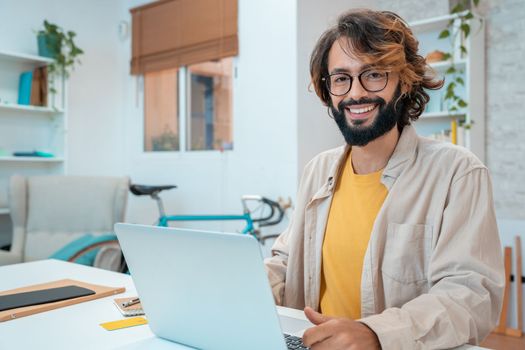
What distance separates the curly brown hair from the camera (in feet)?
4.54

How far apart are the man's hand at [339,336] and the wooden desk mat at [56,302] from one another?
0.80m

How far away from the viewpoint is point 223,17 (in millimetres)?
3902

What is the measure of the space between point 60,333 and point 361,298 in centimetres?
74

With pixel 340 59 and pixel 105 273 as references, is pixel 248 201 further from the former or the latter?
pixel 340 59

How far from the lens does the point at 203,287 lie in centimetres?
95

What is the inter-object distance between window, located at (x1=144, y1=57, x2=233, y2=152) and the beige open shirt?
2522 mm

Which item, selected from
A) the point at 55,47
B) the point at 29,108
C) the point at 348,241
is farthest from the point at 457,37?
the point at 29,108

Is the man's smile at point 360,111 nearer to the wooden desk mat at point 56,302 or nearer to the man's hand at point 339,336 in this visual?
the man's hand at point 339,336

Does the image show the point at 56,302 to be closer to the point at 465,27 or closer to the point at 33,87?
the point at 465,27

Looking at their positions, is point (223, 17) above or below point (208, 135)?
above

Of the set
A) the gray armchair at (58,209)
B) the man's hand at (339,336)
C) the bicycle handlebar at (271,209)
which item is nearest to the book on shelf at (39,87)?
the gray armchair at (58,209)

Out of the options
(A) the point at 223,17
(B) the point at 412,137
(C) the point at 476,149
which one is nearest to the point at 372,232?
(B) the point at 412,137

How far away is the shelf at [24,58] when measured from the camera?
3.88 meters

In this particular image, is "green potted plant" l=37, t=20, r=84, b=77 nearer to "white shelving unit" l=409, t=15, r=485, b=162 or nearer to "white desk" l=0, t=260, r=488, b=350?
"white shelving unit" l=409, t=15, r=485, b=162
